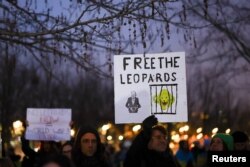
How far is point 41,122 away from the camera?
8.85 metres

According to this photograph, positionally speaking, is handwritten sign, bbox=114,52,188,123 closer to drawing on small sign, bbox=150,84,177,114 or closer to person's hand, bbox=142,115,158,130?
drawing on small sign, bbox=150,84,177,114

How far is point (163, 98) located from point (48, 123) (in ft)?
6.93

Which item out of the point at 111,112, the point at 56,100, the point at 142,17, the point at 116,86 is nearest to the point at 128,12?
the point at 142,17

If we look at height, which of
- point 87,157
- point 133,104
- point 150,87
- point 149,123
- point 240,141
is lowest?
point 87,157

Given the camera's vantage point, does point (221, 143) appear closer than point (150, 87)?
Yes

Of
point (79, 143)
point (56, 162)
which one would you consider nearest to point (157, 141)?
point (79, 143)

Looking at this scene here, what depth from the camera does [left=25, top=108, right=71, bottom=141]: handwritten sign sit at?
872cm

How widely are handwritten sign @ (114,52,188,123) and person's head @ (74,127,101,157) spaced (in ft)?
3.43

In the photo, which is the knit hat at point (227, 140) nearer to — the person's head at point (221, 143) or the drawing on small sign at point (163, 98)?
the person's head at point (221, 143)

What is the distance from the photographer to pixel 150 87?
7.52m

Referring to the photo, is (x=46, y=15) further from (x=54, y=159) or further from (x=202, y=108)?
(x=202, y=108)

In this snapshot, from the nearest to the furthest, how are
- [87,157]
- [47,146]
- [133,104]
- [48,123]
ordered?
[87,157] → [133,104] → [47,146] → [48,123]

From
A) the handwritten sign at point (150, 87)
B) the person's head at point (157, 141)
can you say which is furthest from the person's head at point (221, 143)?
the handwritten sign at point (150, 87)

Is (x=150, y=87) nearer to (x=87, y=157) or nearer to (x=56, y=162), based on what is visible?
(x=87, y=157)
